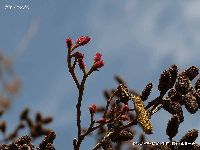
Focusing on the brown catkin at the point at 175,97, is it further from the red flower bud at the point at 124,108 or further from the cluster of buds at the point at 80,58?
the cluster of buds at the point at 80,58

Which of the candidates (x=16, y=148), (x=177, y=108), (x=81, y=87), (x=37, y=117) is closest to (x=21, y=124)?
(x=37, y=117)

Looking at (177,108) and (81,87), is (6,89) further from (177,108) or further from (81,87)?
Answer: (177,108)

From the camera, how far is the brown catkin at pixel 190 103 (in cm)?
375

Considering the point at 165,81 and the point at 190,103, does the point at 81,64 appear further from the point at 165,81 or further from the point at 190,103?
the point at 190,103

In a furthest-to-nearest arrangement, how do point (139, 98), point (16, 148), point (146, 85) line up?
point (146, 85)
point (139, 98)
point (16, 148)

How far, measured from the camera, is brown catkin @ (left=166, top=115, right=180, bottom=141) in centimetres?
366

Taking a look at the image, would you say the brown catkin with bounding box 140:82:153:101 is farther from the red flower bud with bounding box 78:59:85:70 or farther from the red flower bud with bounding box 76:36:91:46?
the red flower bud with bounding box 76:36:91:46

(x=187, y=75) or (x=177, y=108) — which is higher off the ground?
(x=187, y=75)

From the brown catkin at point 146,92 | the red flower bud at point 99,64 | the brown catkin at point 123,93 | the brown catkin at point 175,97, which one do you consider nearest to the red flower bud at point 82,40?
the red flower bud at point 99,64

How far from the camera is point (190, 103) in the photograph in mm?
3830

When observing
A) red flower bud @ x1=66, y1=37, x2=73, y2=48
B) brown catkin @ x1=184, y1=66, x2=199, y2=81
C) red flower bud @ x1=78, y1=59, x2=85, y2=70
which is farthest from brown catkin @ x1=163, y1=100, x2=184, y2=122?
red flower bud @ x1=66, y1=37, x2=73, y2=48

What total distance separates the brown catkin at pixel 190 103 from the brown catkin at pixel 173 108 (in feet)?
0.27

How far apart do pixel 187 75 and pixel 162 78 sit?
16.1 inches

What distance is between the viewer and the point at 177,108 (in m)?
3.87
